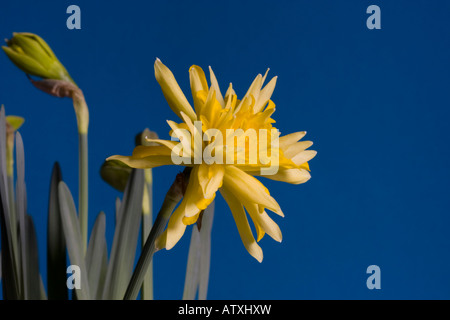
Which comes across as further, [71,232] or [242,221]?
[71,232]

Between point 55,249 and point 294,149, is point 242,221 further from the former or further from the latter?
point 55,249

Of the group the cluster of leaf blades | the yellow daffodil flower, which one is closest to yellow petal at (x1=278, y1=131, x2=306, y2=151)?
the yellow daffodil flower

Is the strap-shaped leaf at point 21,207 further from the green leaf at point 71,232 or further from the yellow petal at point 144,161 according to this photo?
the yellow petal at point 144,161

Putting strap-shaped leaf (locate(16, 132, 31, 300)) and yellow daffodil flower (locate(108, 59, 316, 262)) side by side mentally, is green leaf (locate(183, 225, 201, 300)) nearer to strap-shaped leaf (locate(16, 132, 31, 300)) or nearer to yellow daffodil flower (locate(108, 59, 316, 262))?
strap-shaped leaf (locate(16, 132, 31, 300))

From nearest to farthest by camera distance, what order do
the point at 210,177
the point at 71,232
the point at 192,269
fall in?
1. the point at 210,177
2. the point at 71,232
3. the point at 192,269

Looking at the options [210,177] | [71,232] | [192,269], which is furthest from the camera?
[192,269]

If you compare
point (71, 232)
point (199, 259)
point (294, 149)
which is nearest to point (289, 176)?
point (294, 149)
